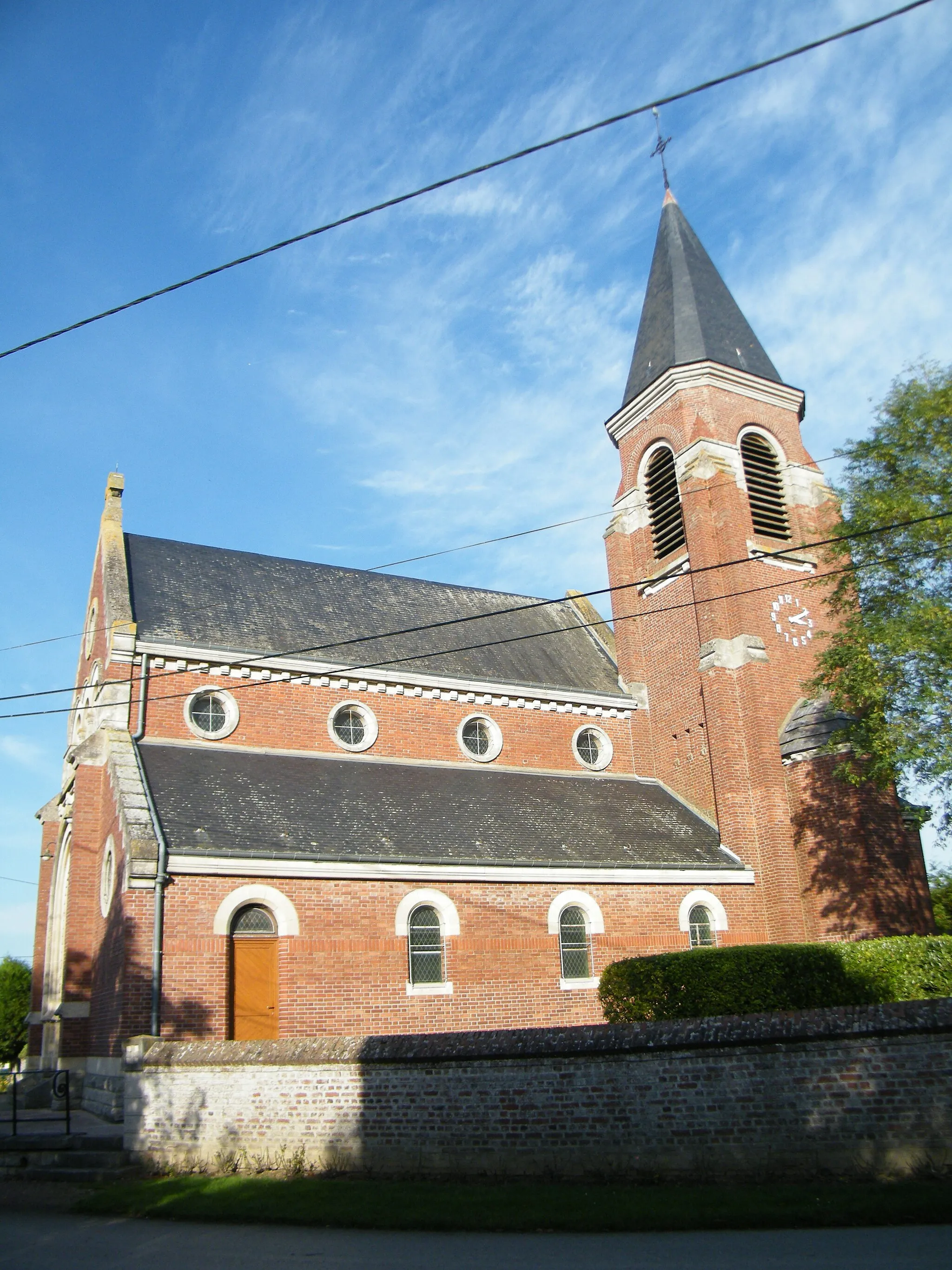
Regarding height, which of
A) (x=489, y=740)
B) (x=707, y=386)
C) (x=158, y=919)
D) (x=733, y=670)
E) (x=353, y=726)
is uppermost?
(x=707, y=386)

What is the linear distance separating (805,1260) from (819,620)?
65.8ft

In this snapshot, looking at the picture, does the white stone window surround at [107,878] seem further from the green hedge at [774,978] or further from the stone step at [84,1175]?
the green hedge at [774,978]

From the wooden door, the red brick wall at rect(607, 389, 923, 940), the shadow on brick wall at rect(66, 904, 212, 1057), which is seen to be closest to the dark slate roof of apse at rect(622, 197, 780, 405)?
the red brick wall at rect(607, 389, 923, 940)

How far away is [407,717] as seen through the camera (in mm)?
22766

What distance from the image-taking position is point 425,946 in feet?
58.9

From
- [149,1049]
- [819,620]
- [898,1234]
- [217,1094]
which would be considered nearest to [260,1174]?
[217,1094]

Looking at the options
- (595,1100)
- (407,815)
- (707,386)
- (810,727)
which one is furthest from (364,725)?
(595,1100)

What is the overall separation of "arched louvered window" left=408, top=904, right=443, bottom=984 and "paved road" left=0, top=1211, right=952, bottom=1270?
835 cm

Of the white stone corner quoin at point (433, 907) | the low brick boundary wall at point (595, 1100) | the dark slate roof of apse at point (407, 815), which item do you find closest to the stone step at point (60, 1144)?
the low brick boundary wall at point (595, 1100)

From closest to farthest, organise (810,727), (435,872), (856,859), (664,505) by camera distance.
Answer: (435,872) → (856,859) → (810,727) → (664,505)

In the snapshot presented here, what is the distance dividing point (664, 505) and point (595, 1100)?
19228mm

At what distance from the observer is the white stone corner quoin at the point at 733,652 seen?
2330 cm

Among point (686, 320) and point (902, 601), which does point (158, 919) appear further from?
point (686, 320)

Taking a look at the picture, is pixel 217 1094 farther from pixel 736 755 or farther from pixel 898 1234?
pixel 736 755
